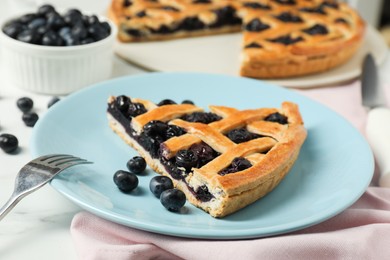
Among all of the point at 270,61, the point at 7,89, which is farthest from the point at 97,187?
the point at 270,61

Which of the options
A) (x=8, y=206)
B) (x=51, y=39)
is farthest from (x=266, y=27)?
(x=8, y=206)

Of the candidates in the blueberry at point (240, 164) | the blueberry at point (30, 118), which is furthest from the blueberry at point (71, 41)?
the blueberry at point (240, 164)

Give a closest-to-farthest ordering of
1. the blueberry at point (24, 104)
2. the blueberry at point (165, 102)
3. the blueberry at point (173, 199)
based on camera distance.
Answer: the blueberry at point (173, 199) < the blueberry at point (165, 102) < the blueberry at point (24, 104)

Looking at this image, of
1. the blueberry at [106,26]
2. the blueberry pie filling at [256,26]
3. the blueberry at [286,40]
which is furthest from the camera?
the blueberry pie filling at [256,26]

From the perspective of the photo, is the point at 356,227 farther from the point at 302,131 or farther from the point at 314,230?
the point at 302,131

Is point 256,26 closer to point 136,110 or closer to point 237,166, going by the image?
point 136,110

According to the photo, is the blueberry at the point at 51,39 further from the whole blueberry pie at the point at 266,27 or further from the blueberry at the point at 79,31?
the whole blueberry pie at the point at 266,27
